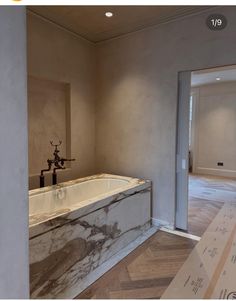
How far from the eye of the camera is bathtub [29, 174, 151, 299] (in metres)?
1.88

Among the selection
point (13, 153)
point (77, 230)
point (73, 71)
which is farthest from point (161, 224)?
point (13, 153)

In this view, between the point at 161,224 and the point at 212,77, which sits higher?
the point at 212,77

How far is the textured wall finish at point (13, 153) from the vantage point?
0.92 meters

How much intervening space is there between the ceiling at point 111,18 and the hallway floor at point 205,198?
287 cm

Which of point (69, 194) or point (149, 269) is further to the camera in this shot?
point (69, 194)

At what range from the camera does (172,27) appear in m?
3.09

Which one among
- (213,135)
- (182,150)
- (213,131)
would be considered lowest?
(182,150)

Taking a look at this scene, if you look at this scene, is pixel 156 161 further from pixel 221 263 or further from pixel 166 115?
pixel 221 263

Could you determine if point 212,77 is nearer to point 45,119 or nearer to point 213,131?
point 213,131

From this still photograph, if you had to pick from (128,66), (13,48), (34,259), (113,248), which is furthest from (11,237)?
(128,66)

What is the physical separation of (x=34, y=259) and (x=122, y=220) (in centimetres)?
118

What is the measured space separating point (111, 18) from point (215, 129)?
5.06 m

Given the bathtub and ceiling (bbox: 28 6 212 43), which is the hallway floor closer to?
the bathtub

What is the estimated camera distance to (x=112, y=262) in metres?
2.48
